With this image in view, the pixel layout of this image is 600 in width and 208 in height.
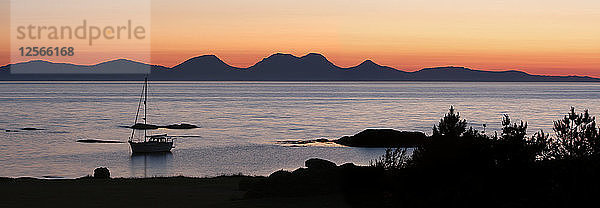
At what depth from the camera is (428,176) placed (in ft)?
46.1

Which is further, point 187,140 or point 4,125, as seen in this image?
point 4,125

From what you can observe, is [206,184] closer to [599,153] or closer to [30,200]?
[30,200]

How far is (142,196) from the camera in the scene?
19359 millimetres

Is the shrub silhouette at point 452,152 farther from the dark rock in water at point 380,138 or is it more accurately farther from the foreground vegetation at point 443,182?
the dark rock in water at point 380,138

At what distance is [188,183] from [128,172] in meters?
23.8

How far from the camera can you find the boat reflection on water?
1807 inches

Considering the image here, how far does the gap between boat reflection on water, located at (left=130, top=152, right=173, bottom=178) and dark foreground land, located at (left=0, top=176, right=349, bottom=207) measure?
21.2 metres

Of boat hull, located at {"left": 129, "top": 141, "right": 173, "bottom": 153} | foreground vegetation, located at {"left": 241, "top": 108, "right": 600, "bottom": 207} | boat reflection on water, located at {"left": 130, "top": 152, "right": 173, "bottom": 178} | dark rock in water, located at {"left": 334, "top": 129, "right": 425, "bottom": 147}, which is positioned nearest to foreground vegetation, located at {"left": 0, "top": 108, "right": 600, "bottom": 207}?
foreground vegetation, located at {"left": 241, "top": 108, "right": 600, "bottom": 207}

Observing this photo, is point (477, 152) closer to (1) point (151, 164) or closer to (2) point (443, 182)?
(2) point (443, 182)

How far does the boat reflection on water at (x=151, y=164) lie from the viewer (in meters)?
45.9

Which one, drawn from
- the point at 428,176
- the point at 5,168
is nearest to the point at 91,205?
the point at 428,176

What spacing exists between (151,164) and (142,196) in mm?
33968

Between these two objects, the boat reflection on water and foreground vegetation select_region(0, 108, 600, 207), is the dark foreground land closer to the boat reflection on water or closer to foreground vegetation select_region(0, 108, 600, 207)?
foreground vegetation select_region(0, 108, 600, 207)

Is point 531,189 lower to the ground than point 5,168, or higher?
higher
